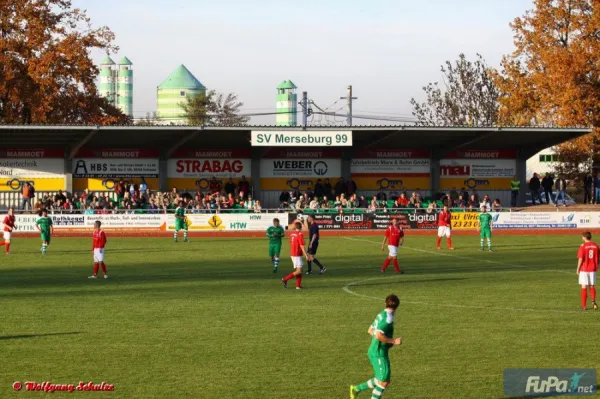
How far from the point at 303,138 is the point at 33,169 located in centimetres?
1630

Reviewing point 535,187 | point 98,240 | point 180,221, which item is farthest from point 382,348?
point 535,187

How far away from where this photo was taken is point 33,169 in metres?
57.7

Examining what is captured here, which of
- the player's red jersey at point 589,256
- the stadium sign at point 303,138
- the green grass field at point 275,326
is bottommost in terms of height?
the green grass field at point 275,326

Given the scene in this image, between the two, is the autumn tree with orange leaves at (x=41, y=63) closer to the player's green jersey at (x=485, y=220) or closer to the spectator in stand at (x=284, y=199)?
the spectator in stand at (x=284, y=199)

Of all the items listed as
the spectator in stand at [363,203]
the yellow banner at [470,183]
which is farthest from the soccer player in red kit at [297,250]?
the yellow banner at [470,183]

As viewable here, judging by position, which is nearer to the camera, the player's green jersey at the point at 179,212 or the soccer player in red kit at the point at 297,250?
the soccer player in red kit at the point at 297,250

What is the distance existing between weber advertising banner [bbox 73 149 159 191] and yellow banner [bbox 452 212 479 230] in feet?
60.2

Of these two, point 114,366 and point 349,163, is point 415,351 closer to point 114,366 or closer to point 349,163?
point 114,366

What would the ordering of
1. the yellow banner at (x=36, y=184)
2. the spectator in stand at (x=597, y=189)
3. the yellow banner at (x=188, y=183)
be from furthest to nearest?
the spectator in stand at (x=597, y=189) < the yellow banner at (x=188, y=183) < the yellow banner at (x=36, y=184)

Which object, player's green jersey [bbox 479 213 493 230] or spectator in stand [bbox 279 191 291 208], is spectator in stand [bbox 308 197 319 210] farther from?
player's green jersey [bbox 479 213 493 230]

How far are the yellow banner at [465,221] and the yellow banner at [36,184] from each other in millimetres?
23203

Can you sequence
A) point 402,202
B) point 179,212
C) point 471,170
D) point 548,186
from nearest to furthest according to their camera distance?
point 179,212 → point 402,202 → point 548,186 → point 471,170

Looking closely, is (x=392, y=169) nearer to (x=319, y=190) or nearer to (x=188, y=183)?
(x=319, y=190)

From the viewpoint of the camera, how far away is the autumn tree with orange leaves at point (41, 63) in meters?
60.5
